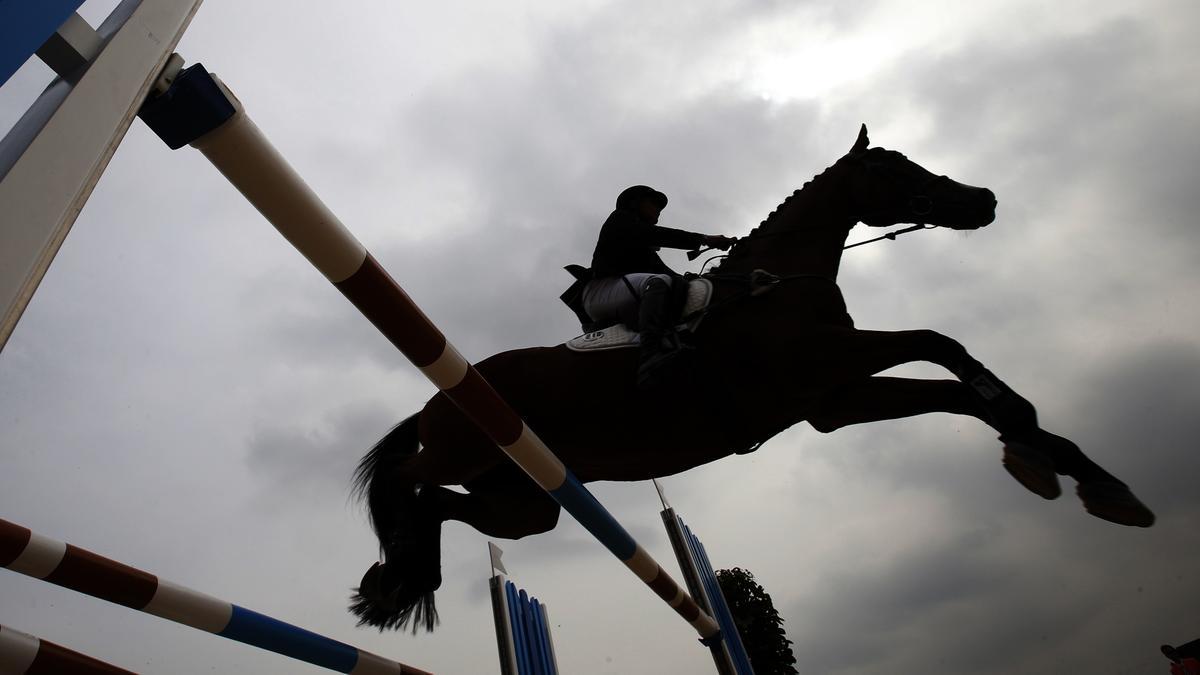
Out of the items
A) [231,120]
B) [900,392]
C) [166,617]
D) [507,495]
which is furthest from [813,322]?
[166,617]

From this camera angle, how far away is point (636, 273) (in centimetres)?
376

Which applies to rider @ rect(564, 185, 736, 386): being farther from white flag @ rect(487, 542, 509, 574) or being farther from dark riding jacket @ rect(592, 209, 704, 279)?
white flag @ rect(487, 542, 509, 574)

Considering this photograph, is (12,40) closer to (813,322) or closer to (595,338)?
(595,338)

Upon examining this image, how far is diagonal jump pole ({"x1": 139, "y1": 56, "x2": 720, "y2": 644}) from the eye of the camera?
4.43ft

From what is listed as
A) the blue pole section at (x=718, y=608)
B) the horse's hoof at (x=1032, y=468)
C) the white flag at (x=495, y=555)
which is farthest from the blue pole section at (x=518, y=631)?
the horse's hoof at (x=1032, y=468)

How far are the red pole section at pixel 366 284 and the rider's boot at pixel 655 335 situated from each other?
57 centimetres

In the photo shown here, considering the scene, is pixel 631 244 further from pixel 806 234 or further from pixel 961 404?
pixel 961 404

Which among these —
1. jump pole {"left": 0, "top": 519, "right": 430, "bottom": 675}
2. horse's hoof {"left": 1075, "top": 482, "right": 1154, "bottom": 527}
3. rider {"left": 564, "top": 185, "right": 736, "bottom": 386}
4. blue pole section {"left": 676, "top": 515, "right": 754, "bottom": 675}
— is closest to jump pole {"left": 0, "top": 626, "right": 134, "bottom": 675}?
jump pole {"left": 0, "top": 519, "right": 430, "bottom": 675}

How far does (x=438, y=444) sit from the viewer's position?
3.69 meters

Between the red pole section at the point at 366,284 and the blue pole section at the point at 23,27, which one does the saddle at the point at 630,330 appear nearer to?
the red pole section at the point at 366,284

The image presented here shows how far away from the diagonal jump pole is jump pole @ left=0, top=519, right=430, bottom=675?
134 centimetres

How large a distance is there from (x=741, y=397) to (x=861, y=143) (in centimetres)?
174

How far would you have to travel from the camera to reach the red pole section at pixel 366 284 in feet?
4.80

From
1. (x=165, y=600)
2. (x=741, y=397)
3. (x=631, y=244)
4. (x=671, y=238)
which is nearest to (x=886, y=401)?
(x=741, y=397)
